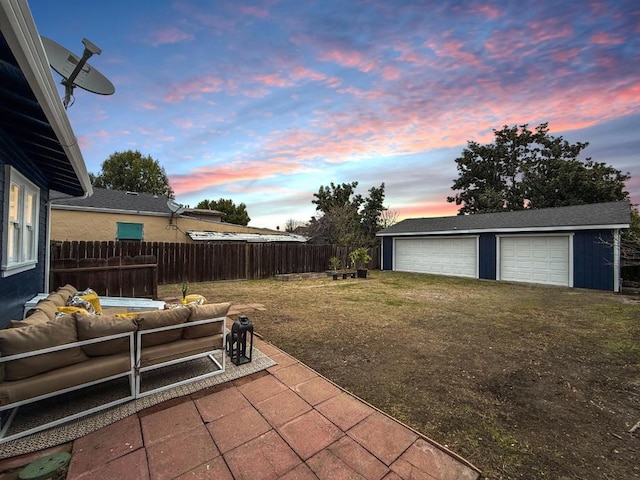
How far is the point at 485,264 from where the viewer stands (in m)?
13.5

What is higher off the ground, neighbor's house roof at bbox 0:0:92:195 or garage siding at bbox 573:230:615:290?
neighbor's house roof at bbox 0:0:92:195

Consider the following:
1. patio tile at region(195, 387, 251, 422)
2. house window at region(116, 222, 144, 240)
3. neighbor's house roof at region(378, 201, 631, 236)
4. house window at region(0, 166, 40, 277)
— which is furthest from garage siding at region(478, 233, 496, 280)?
house window at region(116, 222, 144, 240)

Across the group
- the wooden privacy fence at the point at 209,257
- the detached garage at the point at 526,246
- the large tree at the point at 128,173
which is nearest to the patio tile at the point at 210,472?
the wooden privacy fence at the point at 209,257

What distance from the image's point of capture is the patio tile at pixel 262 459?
5.93 ft

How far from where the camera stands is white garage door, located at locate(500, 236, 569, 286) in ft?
37.5

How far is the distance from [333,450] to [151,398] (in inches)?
72.6

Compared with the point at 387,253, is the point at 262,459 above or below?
below

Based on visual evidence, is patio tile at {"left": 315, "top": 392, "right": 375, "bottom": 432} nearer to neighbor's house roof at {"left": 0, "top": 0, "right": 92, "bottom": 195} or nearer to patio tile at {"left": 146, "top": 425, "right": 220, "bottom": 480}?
patio tile at {"left": 146, "top": 425, "right": 220, "bottom": 480}

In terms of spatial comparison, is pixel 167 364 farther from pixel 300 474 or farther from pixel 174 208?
pixel 174 208

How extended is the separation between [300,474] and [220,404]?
115 cm

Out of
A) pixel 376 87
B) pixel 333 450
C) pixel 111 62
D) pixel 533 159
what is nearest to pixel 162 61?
pixel 111 62

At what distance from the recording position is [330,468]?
186cm

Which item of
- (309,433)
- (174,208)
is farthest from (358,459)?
(174,208)

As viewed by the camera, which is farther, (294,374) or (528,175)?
(528,175)
